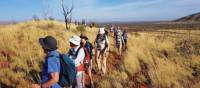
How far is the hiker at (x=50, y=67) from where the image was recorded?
5.86 meters

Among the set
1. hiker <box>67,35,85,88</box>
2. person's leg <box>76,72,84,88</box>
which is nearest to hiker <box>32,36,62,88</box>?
hiker <box>67,35,85,88</box>

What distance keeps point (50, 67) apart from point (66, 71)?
1.05 ft

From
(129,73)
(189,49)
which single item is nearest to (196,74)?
(129,73)

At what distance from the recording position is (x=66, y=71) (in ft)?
20.0

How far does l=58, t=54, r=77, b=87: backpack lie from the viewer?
6062 millimetres

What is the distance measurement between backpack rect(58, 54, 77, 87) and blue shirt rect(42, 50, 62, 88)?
0.37 feet

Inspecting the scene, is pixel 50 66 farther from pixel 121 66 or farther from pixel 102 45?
pixel 121 66

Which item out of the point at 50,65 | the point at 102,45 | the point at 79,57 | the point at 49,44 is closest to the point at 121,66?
the point at 102,45

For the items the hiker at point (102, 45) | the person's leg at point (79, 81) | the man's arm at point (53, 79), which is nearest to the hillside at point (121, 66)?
the hiker at point (102, 45)

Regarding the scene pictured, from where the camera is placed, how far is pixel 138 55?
→ 1962cm

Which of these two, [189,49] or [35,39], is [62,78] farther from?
[189,49]

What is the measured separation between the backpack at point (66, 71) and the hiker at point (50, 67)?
0.09m

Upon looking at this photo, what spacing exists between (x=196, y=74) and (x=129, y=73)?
2.63 m

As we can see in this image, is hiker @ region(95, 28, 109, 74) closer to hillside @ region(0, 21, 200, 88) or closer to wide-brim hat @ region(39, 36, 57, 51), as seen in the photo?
hillside @ region(0, 21, 200, 88)
